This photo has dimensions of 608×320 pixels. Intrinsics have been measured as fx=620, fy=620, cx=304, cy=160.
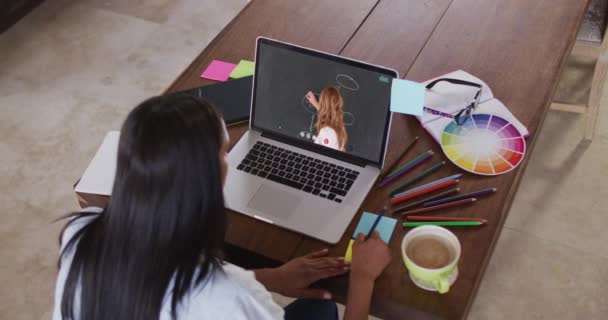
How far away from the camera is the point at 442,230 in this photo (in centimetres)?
111

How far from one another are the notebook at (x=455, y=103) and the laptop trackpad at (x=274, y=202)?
14.0 inches

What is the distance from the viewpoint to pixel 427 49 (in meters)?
1.60

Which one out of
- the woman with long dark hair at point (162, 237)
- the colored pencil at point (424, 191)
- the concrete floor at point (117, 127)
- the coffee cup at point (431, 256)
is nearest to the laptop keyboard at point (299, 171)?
the colored pencil at point (424, 191)

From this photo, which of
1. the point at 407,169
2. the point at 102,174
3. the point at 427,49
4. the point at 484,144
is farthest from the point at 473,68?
the point at 102,174

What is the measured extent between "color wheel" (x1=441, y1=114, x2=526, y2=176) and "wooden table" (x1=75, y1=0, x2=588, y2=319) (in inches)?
0.9

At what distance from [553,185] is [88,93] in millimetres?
1856

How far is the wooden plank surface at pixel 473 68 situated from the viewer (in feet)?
3.71

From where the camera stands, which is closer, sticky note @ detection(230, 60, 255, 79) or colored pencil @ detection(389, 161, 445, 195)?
colored pencil @ detection(389, 161, 445, 195)

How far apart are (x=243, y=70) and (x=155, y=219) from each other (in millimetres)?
771

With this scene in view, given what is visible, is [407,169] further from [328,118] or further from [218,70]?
[218,70]

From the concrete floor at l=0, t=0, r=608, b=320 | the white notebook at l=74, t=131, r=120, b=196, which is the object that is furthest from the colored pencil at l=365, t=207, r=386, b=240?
the concrete floor at l=0, t=0, r=608, b=320

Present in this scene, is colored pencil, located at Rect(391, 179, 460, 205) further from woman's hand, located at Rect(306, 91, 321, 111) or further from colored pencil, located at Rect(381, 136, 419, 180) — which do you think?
woman's hand, located at Rect(306, 91, 321, 111)

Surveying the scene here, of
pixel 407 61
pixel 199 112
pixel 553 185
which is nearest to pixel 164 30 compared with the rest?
pixel 407 61

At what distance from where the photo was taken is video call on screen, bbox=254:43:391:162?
1.27m
